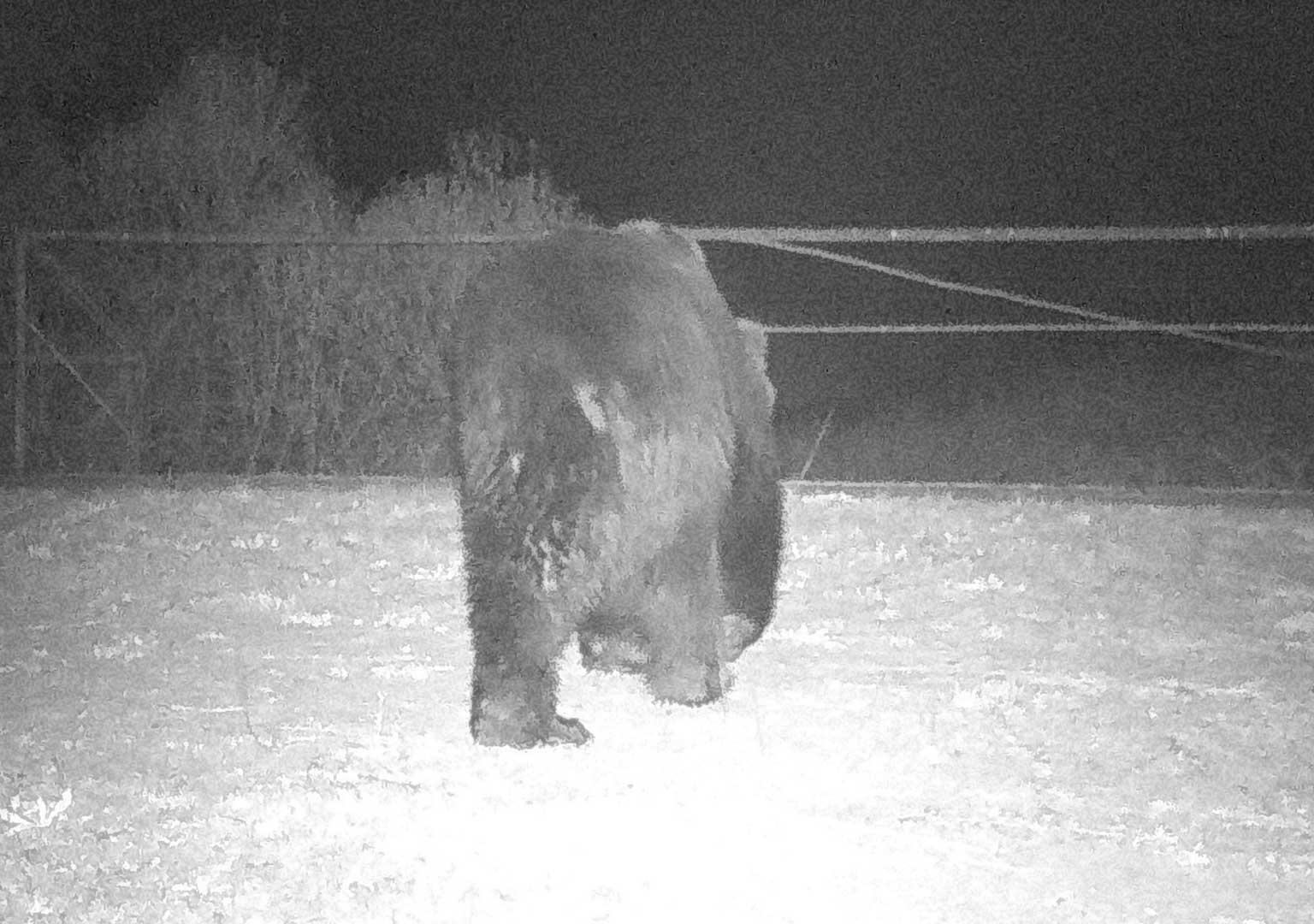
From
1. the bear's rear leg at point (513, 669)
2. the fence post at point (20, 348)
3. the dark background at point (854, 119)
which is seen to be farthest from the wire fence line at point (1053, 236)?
the bear's rear leg at point (513, 669)

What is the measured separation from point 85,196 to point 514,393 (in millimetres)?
8406

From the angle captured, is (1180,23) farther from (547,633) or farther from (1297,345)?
(547,633)

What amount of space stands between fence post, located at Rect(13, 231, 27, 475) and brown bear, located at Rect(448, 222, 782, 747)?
6124 millimetres

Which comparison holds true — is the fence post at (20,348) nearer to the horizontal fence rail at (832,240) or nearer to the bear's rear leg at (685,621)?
the horizontal fence rail at (832,240)

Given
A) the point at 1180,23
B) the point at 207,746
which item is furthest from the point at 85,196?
the point at 1180,23

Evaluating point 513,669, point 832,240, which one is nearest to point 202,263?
point 832,240

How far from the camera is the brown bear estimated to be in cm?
358

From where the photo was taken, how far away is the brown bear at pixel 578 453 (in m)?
3.58

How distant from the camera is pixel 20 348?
8992 mm

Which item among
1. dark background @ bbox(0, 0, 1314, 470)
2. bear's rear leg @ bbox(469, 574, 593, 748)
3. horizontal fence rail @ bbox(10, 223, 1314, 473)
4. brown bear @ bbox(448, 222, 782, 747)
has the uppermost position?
brown bear @ bbox(448, 222, 782, 747)

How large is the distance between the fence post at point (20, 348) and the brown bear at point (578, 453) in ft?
20.1

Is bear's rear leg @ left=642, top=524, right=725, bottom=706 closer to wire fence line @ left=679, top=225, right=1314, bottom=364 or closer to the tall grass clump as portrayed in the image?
wire fence line @ left=679, top=225, right=1314, bottom=364

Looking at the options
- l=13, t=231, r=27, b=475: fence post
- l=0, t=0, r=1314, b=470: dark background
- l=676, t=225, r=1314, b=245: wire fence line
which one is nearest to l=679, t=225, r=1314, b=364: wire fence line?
l=676, t=225, r=1314, b=245: wire fence line

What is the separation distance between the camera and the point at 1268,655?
199 inches
